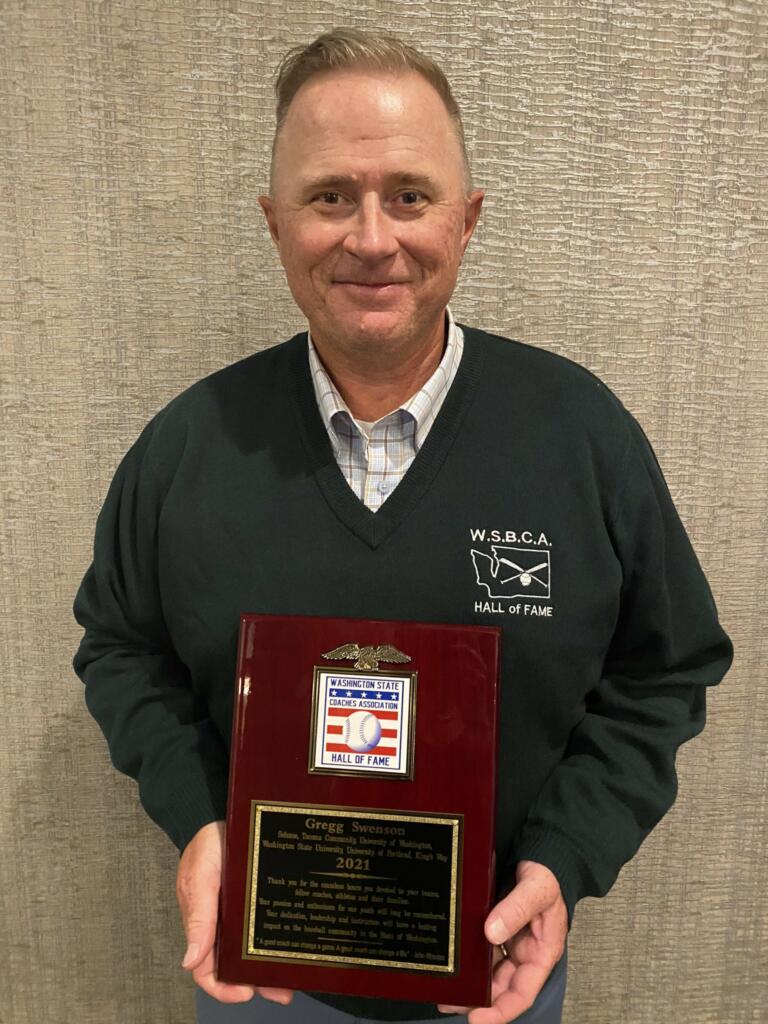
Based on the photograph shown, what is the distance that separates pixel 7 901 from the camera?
1.62 m

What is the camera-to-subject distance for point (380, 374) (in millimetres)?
985

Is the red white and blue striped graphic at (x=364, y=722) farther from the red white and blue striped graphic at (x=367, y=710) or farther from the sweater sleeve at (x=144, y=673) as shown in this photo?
the sweater sleeve at (x=144, y=673)

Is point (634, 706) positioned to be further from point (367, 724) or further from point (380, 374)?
point (380, 374)

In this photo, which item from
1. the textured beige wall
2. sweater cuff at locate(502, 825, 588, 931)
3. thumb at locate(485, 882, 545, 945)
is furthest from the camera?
the textured beige wall

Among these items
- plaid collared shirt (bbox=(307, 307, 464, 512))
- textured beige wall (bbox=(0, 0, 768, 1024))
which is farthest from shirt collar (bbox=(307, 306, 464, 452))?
textured beige wall (bbox=(0, 0, 768, 1024))

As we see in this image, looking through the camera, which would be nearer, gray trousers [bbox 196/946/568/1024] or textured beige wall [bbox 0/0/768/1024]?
gray trousers [bbox 196/946/568/1024]

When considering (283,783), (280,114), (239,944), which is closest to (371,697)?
(283,783)

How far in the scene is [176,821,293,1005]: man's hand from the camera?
2.87 feet

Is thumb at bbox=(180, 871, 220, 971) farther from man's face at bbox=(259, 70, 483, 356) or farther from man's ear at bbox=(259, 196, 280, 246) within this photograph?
man's ear at bbox=(259, 196, 280, 246)

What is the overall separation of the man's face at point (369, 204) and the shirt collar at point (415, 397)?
0.26 ft

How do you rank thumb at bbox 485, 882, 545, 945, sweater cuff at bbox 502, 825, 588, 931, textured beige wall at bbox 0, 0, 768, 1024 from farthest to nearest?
textured beige wall at bbox 0, 0, 768, 1024, sweater cuff at bbox 502, 825, 588, 931, thumb at bbox 485, 882, 545, 945

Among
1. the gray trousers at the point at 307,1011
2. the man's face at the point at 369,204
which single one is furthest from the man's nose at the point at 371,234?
the gray trousers at the point at 307,1011

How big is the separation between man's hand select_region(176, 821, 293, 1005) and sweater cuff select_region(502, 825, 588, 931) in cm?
30

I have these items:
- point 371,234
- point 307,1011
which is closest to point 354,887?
point 307,1011
